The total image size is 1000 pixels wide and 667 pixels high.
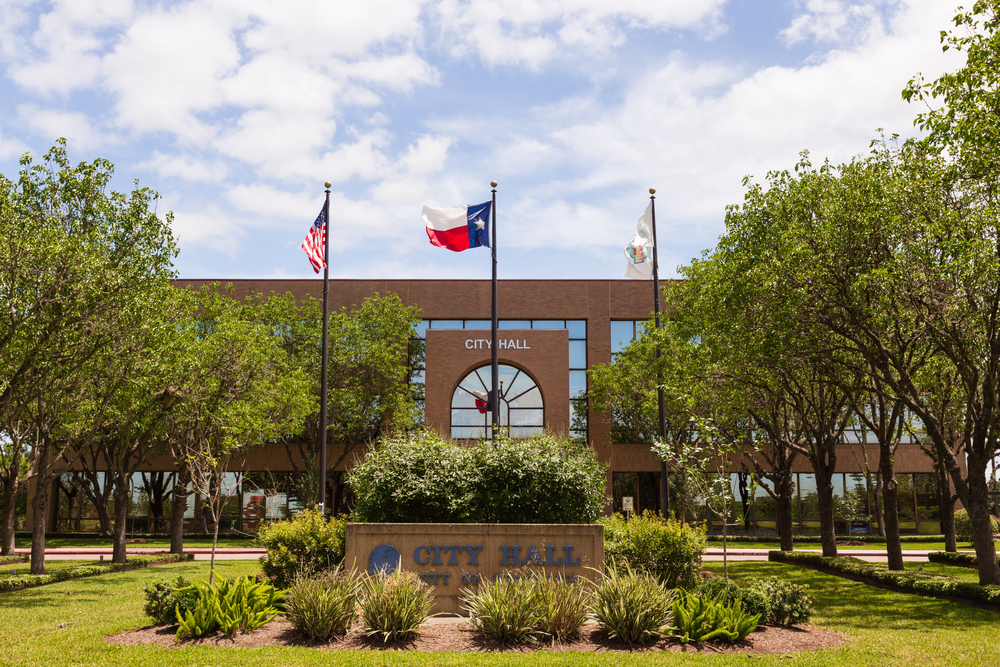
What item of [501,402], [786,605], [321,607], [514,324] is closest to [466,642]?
[321,607]

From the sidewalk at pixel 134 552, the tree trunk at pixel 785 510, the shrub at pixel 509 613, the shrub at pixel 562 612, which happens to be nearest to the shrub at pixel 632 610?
the shrub at pixel 562 612

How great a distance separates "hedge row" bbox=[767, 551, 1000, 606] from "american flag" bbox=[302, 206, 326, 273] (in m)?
19.4

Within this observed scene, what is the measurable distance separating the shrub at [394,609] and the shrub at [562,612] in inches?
67.7

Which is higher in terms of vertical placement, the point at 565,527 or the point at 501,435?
the point at 501,435

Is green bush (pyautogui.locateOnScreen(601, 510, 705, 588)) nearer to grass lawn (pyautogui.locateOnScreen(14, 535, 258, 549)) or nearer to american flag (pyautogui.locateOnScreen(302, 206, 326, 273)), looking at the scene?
american flag (pyautogui.locateOnScreen(302, 206, 326, 273))

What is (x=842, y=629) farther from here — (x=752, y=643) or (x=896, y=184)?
(x=896, y=184)

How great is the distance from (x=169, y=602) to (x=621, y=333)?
34.9 metres

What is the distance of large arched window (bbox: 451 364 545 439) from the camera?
40281mm

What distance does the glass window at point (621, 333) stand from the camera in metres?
43.8

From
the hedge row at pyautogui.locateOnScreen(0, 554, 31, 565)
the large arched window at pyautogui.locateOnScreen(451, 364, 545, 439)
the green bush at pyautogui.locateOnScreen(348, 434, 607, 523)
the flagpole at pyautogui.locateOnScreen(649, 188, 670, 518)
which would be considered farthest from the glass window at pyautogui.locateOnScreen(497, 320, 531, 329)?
the green bush at pyautogui.locateOnScreen(348, 434, 607, 523)

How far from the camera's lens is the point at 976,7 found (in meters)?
13.5

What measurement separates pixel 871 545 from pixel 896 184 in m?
28.2

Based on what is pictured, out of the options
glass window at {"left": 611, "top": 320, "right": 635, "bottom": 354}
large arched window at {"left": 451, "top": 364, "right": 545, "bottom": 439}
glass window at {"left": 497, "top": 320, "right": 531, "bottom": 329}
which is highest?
glass window at {"left": 497, "top": 320, "right": 531, "bottom": 329}

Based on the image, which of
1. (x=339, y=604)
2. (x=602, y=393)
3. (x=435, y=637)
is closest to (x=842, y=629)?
(x=435, y=637)
